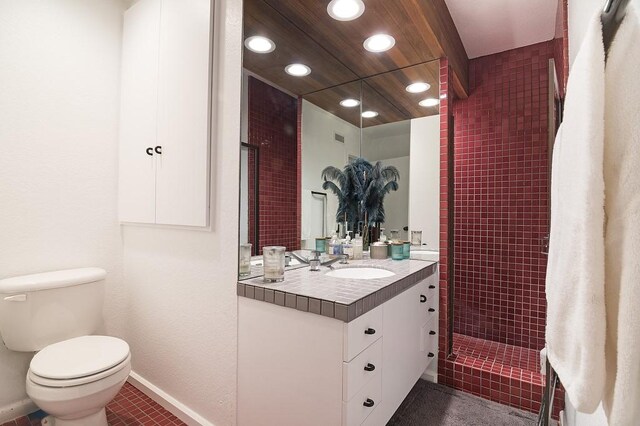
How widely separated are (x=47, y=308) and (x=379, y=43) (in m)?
2.37

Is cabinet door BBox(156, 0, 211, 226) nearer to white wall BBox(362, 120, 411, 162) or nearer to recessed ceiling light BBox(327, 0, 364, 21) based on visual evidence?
recessed ceiling light BBox(327, 0, 364, 21)

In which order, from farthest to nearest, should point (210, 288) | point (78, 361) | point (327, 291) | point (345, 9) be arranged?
point (345, 9), point (210, 288), point (78, 361), point (327, 291)

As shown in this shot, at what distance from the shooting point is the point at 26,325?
1551mm

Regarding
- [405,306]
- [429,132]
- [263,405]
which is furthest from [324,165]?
[263,405]

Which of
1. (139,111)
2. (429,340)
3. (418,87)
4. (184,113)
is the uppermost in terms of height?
(418,87)

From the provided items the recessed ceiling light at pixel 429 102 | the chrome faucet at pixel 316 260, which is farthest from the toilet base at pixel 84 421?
the recessed ceiling light at pixel 429 102

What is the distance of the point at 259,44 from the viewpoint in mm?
1626

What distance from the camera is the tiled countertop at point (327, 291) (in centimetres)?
114

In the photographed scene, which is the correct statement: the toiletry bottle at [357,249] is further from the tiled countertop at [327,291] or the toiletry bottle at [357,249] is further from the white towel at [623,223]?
the white towel at [623,223]

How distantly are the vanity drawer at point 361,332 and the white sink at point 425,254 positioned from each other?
3.28ft

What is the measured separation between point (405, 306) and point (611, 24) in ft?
4.53

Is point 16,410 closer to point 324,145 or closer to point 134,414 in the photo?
point 134,414

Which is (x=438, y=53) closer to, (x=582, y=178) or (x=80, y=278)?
(x=582, y=178)

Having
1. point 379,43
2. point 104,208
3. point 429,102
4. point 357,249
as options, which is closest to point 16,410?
point 104,208
